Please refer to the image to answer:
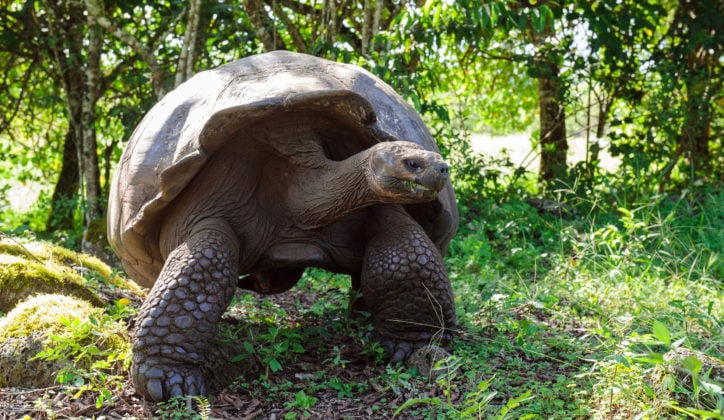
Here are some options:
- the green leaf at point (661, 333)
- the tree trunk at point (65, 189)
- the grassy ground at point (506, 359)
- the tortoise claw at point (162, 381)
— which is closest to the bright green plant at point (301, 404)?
the grassy ground at point (506, 359)

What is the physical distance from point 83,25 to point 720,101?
6892 millimetres

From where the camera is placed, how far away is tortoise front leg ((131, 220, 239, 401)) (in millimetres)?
2891

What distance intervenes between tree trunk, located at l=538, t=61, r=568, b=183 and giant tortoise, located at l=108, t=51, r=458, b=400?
15.7ft

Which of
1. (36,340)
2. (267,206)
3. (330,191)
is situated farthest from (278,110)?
(36,340)

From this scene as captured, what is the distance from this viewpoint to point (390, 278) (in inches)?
130

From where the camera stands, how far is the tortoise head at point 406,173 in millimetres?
2721

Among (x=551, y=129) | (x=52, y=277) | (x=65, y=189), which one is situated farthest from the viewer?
(x=65, y=189)

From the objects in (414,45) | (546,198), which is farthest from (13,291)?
(546,198)

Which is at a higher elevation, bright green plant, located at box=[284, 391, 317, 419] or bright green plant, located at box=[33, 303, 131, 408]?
bright green plant, located at box=[33, 303, 131, 408]

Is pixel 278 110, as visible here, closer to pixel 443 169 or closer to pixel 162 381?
pixel 443 169

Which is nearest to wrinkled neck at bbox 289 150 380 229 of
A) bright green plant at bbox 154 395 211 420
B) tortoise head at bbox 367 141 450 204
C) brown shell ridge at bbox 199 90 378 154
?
tortoise head at bbox 367 141 450 204

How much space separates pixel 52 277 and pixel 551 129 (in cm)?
582

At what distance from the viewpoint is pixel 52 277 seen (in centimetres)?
402

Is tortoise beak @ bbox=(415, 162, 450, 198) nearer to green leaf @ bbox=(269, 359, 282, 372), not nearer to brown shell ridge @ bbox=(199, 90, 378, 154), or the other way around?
brown shell ridge @ bbox=(199, 90, 378, 154)
